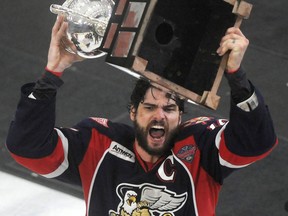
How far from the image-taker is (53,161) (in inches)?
165

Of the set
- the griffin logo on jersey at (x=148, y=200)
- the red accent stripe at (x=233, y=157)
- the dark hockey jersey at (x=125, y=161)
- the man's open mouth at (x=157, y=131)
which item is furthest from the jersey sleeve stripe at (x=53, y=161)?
the red accent stripe at (x=233, y=157)

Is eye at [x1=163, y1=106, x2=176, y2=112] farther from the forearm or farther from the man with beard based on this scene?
the forearm

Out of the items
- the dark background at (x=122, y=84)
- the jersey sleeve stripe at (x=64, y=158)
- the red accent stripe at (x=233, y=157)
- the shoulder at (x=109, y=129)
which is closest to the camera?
the red accent stripe at (x=233, y=157)

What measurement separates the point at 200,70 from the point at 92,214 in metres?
0.91

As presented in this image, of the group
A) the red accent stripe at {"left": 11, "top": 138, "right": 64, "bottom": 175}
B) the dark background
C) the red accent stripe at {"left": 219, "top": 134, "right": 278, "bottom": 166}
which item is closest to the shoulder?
the red accent stripe at {"left": 11, "top": 138, "right": 64, "bottom": 175}

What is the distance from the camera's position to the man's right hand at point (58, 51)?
404cm

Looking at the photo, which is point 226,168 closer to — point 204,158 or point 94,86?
point 204,158

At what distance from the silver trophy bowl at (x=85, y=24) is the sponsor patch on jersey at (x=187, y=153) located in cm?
55

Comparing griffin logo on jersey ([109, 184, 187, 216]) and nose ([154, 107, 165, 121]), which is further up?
nose ([154, 107, 165, 121])

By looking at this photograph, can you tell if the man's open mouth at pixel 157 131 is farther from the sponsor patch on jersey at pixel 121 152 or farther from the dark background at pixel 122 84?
the dark background at pixel 122 84

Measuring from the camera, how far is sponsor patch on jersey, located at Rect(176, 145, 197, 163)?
418 cm

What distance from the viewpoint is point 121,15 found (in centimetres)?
374

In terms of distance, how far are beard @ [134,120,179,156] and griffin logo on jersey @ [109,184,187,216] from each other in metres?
0.15

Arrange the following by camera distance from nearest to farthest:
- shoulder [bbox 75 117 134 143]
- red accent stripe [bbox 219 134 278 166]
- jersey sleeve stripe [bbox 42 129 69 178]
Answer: red accent stripe [bbox 219 134 278 166], jersey sleeve stripe [bbox 42 129 69 178], shoulder [bbox 75 117 134 143]
